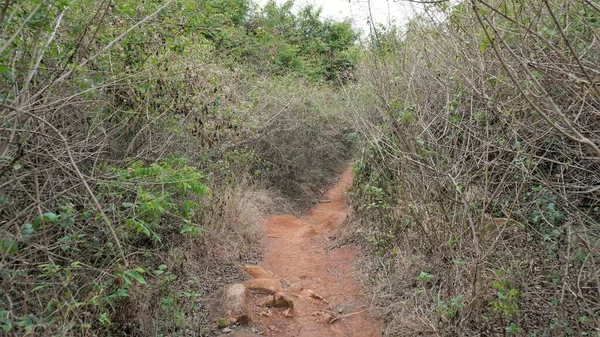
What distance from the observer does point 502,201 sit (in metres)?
4.60

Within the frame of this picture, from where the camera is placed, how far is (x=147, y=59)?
4.95 m

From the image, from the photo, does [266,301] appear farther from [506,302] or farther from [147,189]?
[506,302]

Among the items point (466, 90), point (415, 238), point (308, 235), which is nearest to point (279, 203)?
point (308, 235)

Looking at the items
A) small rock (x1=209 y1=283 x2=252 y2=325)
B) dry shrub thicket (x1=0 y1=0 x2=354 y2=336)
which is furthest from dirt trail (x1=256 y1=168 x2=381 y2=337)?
dry shrub thicket (x1=0 y1=0 x2=354 y2=336)

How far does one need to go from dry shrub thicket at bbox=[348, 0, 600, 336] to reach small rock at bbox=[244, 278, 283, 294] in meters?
1.19

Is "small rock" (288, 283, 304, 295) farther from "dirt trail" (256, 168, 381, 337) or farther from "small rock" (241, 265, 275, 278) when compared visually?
"small rock" (241, 265, 275, 278)

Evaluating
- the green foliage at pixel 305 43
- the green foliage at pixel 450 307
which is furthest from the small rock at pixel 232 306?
the green foliage at pixel 305 43

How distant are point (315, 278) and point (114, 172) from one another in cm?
333

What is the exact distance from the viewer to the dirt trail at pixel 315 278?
4.75 metres

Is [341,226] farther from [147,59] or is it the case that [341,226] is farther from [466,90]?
[147,59]

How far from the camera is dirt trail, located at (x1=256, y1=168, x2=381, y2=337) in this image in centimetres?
475

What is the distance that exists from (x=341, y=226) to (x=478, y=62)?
467 cm

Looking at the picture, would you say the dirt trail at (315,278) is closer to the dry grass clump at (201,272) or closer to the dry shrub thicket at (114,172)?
the dry grass clump at (201,272)

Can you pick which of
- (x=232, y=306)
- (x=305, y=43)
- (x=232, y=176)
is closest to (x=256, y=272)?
(x=232, y=306)
